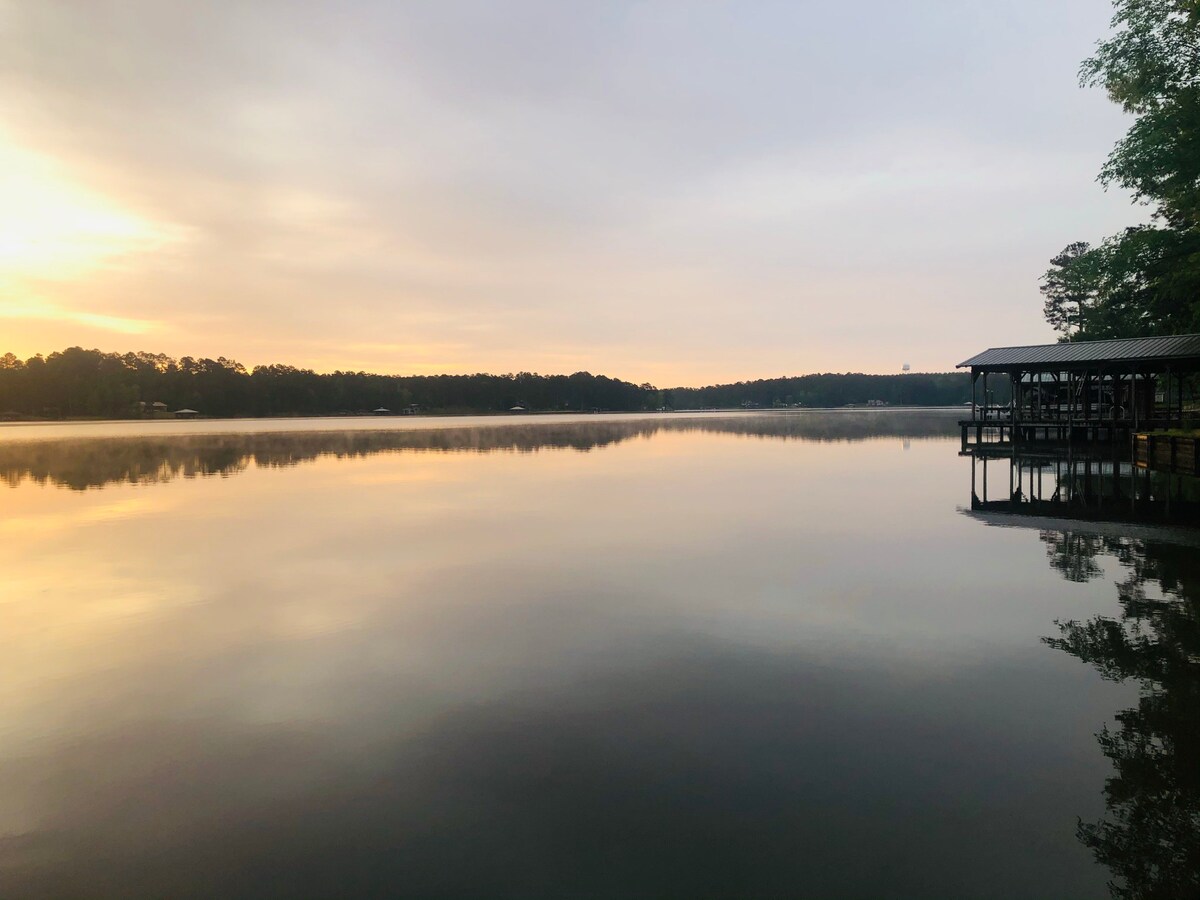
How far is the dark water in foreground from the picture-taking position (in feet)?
17.5

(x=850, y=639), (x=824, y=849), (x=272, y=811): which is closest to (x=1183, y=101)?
(x=850, y=639)

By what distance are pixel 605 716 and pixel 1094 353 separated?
3680 cm

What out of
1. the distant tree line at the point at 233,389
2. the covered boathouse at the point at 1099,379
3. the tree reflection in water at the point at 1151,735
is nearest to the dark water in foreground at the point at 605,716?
the tree reflection in water at the point at 1151,735

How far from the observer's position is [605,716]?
774 centimetres

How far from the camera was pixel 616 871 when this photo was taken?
518 centimetres

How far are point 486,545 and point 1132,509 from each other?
19094mm

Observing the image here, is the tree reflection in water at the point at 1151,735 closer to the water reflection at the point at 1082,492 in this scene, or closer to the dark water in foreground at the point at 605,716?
the dark water in foreground at the point at 605,716

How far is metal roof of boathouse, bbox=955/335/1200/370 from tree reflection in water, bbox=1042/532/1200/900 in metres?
22.1

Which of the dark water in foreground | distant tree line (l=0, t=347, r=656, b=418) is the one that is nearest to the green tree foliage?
the dark water in foreground

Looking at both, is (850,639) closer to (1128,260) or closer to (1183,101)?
(1183,101)

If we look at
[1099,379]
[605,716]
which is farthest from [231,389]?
[605,716]

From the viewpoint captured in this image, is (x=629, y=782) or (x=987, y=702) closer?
(x=629, y=782)

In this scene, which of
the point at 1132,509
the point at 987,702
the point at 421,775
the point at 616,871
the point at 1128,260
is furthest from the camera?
the point at 1128,260

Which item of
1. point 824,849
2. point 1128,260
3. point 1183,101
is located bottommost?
point 824,849
